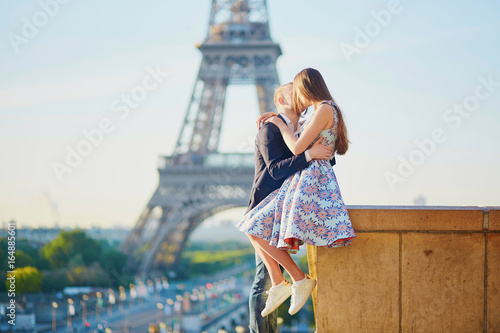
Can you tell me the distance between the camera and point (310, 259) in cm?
613

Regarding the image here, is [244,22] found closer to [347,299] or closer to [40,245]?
[40,245]

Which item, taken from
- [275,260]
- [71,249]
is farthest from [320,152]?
[71,249]

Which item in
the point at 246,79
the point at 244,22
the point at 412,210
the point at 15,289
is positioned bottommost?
the point at 15,289

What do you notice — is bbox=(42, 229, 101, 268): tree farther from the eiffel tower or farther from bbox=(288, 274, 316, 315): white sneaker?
bbox=(288, 274, 316, 315): white sneaker

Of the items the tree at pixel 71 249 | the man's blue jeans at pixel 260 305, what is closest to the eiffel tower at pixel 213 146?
the tree at pixel 71 249

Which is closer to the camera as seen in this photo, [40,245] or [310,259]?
[310,259]

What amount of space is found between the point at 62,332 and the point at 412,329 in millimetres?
30413

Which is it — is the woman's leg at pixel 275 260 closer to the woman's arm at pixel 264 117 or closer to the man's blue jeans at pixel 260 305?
the man's blue jeans at pixel 260 305

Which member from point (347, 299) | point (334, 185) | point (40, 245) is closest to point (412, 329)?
point (347, 299)

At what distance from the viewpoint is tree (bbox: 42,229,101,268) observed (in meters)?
40.9

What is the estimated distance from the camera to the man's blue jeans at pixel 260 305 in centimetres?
573

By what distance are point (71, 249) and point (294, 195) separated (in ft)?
131

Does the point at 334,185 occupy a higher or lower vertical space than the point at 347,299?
higher

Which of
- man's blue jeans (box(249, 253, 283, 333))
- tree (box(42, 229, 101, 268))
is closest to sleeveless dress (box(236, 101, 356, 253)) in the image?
man's blue jeans (box(249, 253, 283, 333))
